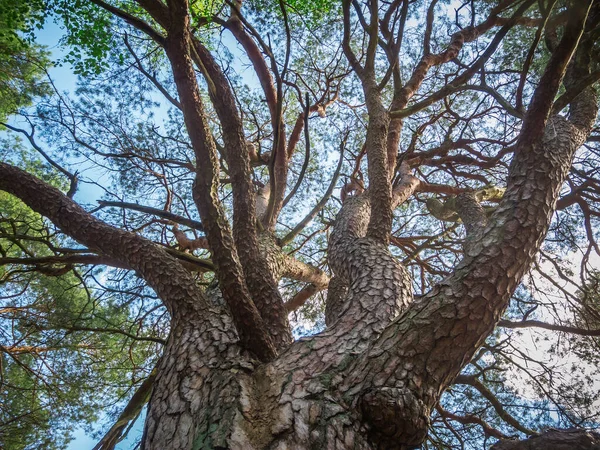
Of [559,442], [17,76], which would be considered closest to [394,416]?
[559,442]

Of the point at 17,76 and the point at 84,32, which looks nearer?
the point at 84,32

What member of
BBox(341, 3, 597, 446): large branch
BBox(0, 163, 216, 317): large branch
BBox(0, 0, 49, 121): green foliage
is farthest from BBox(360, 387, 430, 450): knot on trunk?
BBox(0, 0, 49, 121): green foliage

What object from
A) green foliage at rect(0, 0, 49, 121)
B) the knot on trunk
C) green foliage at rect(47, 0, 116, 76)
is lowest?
the knot on trunk

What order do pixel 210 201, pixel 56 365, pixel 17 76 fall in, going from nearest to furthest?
pixel 210 201 → pixel 56 365 → pixel 17 76

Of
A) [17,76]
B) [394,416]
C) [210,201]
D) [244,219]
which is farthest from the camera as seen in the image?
[17,76]

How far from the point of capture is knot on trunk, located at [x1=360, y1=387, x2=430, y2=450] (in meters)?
0.90

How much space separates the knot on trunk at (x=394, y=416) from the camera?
902 mm

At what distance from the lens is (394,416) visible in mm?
901

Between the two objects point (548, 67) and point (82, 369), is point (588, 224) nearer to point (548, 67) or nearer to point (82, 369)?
point (548, 67)

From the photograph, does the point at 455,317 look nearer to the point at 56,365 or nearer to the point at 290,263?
the point at 290,263

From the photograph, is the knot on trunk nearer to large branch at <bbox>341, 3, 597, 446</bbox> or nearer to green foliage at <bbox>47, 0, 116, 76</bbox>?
large branch at <bbox>341, 3, 597, 446</bbox>

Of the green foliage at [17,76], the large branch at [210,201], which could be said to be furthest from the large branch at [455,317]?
the green foliage at [17,76]

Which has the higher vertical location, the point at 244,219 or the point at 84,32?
the point at 84,32

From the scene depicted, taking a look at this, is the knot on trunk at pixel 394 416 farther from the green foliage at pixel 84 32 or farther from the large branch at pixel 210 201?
the green foliage at pixel 84 32
